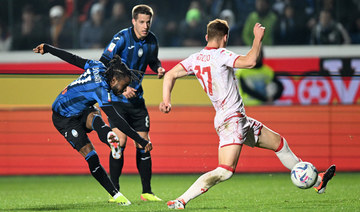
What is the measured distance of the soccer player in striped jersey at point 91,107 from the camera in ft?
23.5

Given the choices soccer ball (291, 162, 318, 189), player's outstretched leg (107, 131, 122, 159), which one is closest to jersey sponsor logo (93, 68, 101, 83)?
player's outstretched leg (107, 131, 122, 159)

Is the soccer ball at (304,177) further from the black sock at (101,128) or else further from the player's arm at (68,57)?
the player's arm at (68,57)

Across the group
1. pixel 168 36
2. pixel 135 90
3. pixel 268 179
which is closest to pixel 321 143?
pixel 268 179

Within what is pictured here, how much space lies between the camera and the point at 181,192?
948cm

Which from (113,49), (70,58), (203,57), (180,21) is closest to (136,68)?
(113,49)

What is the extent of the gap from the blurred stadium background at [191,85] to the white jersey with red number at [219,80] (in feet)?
17.2

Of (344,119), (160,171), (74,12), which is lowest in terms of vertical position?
(160,171)

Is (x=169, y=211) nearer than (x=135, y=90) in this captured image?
Yes

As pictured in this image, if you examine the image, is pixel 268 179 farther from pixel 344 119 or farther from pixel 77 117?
pixel 77 117

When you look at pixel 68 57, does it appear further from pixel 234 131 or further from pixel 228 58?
pixel 234 131

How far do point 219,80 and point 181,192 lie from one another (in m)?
2.96

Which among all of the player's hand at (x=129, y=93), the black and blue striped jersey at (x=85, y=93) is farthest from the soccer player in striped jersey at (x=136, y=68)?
the black and blue striped jersey at (x=85, y=93)

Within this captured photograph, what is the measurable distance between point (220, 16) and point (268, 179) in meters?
4.44

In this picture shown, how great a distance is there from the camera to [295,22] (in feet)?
47.5
